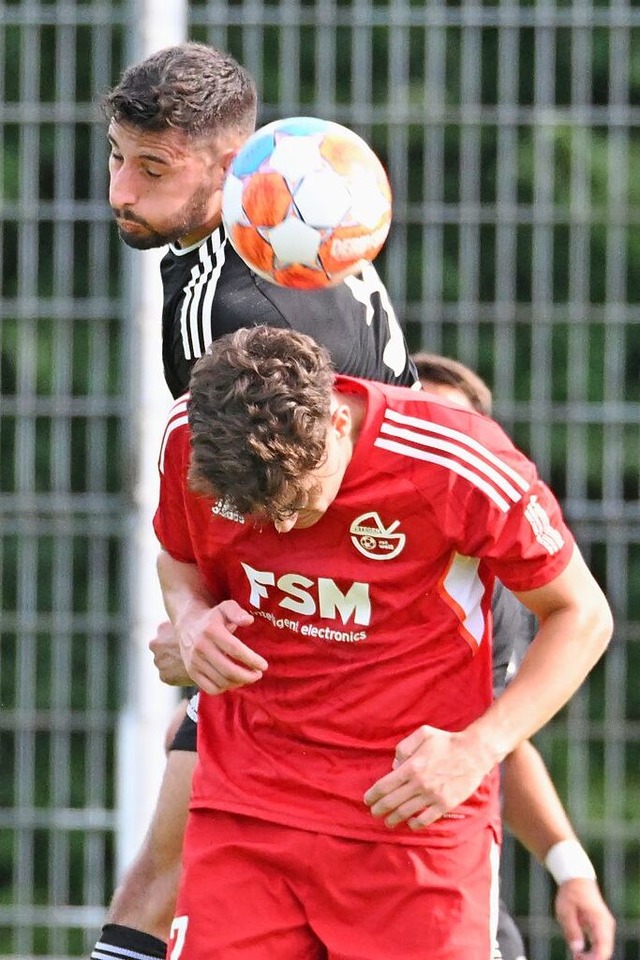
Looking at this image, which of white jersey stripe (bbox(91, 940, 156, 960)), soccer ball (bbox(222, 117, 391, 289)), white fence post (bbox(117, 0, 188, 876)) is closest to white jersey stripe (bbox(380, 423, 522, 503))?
soccer ball (bbox(222, 117, 391, 289))

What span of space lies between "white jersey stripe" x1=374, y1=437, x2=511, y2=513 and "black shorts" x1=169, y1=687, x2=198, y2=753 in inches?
38.0

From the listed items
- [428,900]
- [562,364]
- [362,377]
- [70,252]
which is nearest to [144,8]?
[70,252]

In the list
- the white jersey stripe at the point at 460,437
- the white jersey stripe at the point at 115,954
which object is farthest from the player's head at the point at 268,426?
the white jersey stripe at the point at 115,954

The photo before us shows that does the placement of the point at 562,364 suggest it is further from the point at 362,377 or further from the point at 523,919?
the point at 362,377

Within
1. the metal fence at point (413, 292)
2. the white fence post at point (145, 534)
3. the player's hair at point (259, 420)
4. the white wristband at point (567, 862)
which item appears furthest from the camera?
the metal fence at point (413, 292)

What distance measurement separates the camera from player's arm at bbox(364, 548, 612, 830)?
10.3 ft

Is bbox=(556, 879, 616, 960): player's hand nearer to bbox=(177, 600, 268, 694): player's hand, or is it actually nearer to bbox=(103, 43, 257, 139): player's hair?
bbox=(177, 600, 268, 694): player's hand

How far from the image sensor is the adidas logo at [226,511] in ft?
10.4

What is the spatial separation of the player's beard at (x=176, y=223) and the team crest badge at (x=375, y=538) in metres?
0.77

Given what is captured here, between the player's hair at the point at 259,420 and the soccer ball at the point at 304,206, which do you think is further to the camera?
the soccer ball at the point at 304,206

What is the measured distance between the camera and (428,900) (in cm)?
330

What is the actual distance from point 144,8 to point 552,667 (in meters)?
2.90

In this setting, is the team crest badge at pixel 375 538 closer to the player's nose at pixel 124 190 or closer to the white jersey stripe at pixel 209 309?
the white jersey stripe at pixel 209 309

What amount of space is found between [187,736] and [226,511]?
33.9 inches
